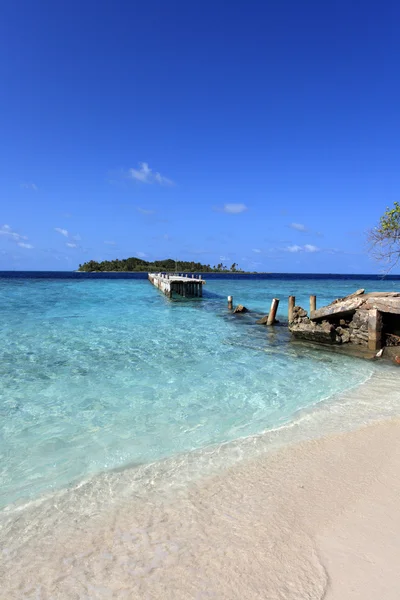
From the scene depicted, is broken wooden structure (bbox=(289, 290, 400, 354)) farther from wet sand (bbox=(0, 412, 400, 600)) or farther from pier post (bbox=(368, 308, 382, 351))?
wet sand (bbox=(0, 412, 400, 600))

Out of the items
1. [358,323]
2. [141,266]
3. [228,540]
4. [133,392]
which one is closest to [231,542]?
[228,540]

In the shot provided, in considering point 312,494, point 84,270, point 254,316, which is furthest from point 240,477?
point 84,270

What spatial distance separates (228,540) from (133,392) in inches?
184

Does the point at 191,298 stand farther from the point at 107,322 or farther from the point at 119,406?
the point at 119,406

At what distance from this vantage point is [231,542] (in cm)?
303

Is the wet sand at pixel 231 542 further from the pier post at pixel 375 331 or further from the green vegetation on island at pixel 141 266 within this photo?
the green vegetation on island at pixel 141 266

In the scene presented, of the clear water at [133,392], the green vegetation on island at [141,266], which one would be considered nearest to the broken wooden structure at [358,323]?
the clear water at [133,392]

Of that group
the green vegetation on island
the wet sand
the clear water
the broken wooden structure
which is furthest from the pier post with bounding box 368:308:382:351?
the green vegetation on island

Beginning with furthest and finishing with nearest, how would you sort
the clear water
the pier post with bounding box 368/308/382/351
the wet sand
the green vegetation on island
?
the green vegetation on island
the pier post with bounding box 368/308/382/351
the clear water
the wet sand

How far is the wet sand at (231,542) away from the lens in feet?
8.35

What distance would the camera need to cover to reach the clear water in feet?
16.1

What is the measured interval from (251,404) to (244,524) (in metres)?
3.66

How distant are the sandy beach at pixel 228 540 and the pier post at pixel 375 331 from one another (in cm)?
810

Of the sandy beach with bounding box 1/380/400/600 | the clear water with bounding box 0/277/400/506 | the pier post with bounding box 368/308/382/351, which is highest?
the pier post with bounding box 368/308/382/351
